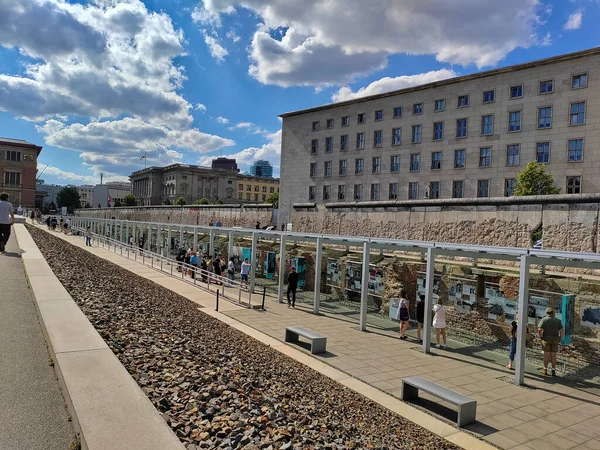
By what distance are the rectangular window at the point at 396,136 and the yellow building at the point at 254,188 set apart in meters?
73.4

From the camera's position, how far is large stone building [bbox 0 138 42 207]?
94.6 meters

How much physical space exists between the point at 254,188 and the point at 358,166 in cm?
7384

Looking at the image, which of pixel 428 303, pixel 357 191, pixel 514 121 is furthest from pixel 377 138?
pixel 428 303

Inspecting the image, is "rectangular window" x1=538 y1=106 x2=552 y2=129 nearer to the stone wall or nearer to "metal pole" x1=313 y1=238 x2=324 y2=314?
the stone wall

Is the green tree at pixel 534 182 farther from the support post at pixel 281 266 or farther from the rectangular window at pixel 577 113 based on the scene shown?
the support post at pixel 281 266

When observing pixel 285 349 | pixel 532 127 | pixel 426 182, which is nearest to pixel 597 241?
pixel 285 349

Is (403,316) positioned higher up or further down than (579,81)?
further down

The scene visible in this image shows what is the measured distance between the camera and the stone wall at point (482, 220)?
541 inches

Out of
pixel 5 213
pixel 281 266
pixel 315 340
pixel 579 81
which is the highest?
pixel 579 81

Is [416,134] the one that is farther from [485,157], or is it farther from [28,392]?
[28,392]

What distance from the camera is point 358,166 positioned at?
56.1m

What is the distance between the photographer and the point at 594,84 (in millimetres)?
37281

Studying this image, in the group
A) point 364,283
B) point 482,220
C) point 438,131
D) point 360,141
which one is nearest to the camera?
point 364,283

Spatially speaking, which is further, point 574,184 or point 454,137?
point 454,137
